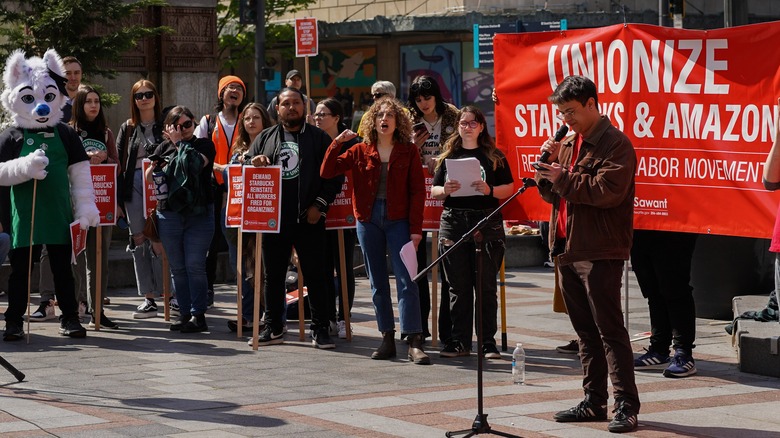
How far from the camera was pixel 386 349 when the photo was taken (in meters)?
10.1

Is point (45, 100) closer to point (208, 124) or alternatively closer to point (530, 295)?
point (208, 124)

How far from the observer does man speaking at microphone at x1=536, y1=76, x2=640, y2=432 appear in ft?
24.7

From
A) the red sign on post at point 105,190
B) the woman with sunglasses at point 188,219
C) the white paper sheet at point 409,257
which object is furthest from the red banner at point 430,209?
the red sign on post at point 105,190

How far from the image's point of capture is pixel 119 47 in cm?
1515

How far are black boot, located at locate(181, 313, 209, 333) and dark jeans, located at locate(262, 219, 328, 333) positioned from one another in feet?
2.83

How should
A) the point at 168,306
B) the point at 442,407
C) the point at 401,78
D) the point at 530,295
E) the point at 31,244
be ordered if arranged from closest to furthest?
the point at 442,407
the point at 31,244
the point at 168,306
the point at 530,295
the point at 401,78

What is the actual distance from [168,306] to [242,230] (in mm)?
1753

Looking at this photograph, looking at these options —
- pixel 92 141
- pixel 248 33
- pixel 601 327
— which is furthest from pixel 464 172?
pixel 248 33

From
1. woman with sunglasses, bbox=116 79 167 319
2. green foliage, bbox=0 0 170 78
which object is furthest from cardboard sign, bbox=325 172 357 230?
green foliage, bbox=0 0 170 78

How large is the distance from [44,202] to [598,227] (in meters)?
4.95

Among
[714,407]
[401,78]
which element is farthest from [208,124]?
[401,78]

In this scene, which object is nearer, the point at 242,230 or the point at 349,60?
the point at 242,230

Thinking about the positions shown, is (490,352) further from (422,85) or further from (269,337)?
(422,85)

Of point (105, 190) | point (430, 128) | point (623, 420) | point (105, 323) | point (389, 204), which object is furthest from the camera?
point (105, 190)
